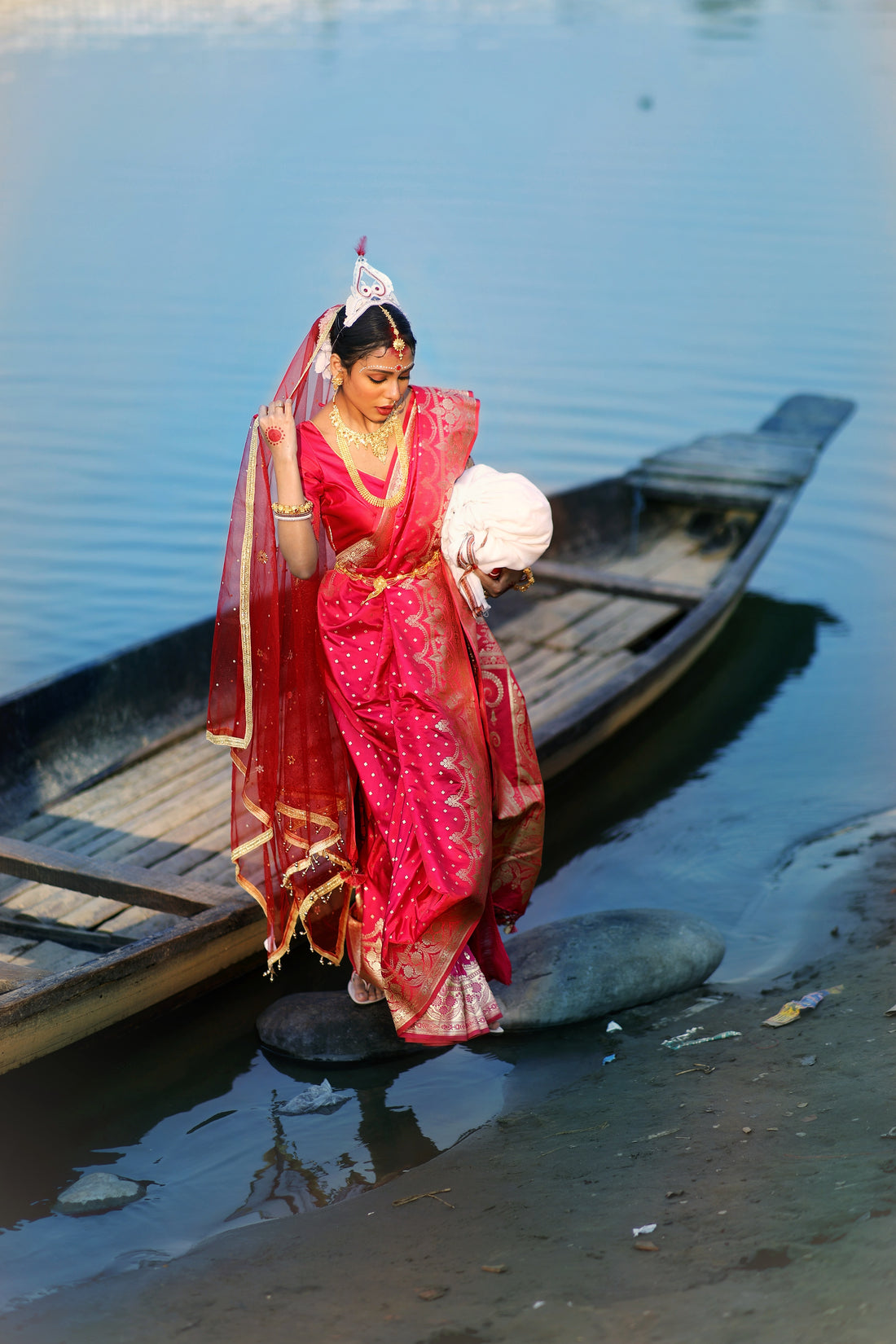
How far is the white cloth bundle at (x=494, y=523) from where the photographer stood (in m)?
3.13

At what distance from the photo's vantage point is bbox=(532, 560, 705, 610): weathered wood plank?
6.64 m

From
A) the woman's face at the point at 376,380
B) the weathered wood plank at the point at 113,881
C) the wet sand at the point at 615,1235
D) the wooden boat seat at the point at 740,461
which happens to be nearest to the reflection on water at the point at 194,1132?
the wet sand at the point at 615,1235

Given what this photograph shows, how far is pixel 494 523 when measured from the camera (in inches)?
124

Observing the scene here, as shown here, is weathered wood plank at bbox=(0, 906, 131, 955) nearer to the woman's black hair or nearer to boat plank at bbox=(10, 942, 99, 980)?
boat plank at bbox=(10, 942, 99, 980)

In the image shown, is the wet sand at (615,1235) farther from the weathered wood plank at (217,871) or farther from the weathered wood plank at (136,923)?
the weathered wood plank at (217,871)

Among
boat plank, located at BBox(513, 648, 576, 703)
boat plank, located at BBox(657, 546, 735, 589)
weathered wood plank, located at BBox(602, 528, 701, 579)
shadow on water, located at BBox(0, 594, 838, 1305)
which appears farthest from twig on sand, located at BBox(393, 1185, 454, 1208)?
weathered wood plank, located at BBox(602, 528, 701, 579)

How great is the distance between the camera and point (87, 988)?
3.43m

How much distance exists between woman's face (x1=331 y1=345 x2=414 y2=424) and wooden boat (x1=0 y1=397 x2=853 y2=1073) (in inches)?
58.3

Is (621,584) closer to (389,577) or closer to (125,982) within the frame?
(389,577)

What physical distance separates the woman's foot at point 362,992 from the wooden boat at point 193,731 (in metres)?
0.34

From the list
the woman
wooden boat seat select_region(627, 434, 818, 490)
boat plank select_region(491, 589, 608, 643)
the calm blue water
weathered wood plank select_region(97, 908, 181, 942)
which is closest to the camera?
the woman

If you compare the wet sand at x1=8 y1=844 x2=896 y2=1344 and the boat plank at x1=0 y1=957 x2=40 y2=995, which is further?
the boat plank at x1=0 y1=957 x2=40 y2=995

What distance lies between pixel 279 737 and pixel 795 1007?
1.59m

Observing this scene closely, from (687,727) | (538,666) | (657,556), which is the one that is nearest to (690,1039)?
(538,666)
